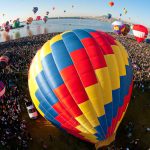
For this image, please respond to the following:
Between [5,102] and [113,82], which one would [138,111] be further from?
[5,102]

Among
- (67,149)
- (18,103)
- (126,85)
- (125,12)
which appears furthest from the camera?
(125,12)

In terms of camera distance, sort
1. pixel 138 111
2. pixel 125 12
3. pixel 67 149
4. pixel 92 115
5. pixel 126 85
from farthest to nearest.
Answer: pixel 125 12 < pixel 138 111 < pixel 67 149 < pixel 126 85 < pixel 92 115

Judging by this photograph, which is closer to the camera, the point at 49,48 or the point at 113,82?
the point at 113,82

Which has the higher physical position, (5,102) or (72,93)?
(72,93)

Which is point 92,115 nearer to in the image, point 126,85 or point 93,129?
point 93,129

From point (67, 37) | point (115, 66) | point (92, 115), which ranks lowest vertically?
A: point (92, 115)

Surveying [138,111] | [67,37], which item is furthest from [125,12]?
[67,37]
